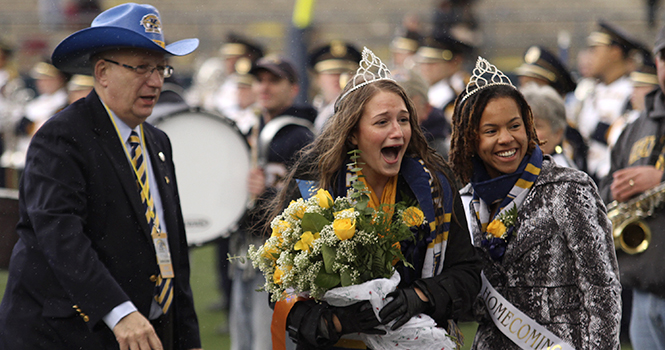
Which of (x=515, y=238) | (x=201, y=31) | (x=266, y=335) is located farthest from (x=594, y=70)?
(x=201, y=31)

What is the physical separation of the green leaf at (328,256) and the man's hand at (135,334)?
2.86 feet

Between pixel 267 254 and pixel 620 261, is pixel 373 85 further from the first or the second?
pixel 620 261

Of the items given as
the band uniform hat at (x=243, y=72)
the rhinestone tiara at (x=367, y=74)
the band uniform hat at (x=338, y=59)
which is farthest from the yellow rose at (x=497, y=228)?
the band uniform hat at (x=243, y=72)

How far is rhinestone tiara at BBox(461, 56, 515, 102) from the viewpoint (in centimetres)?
337

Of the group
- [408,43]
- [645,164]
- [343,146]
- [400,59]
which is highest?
[343,146]

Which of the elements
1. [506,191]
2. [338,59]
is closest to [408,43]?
[338,59]

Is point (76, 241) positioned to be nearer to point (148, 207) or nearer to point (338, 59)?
point (148, 207)

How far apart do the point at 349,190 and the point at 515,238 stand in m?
0.76

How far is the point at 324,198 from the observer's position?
2852mm

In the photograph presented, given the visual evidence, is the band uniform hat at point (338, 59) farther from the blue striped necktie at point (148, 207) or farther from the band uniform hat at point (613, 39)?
the blue striped necktie at point (148, 207)

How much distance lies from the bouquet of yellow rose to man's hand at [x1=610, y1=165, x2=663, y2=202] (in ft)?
7.72

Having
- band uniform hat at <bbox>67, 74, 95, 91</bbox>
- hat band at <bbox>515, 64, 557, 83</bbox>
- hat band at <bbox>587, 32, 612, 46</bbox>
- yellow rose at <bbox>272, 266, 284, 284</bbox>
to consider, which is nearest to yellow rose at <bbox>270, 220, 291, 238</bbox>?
yellow rose at <bbox>272, 266, 284, 284</bbox>

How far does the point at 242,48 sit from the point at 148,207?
23.5 ft

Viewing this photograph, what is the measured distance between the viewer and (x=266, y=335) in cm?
561
